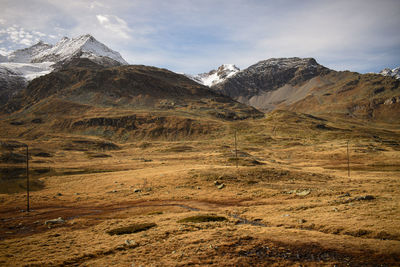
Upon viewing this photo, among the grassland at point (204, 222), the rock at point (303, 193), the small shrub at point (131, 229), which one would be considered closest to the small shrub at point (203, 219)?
the grassland at point (204, 222)

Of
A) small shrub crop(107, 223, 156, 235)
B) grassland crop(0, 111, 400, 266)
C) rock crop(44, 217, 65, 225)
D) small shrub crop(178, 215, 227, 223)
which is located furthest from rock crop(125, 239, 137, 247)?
rock crop(44, 217, 65, 225)

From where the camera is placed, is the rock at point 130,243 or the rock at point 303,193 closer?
the rock at point 130,243

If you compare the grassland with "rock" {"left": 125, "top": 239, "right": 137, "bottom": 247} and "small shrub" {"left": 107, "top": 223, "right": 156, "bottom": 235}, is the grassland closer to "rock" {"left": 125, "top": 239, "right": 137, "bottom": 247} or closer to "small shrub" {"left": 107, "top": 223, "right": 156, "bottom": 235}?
"rock" {"left": 125, "top": 239, "right": 137, "bottom": 247}

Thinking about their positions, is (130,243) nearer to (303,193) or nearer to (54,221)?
(54,221)

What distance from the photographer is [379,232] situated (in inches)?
788

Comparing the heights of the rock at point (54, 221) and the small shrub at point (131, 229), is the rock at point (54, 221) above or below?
below

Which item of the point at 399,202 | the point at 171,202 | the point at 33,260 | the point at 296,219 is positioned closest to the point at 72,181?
the point at 171,202

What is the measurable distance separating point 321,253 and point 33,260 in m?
21.7

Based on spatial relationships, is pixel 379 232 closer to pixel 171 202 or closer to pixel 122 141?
pixel 171 202

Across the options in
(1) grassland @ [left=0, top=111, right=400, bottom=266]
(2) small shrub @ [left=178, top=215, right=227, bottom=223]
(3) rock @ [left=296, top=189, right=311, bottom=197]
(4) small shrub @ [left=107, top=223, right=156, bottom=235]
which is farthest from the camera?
(3) rock @ [left=296, top=189, right=311, bottom=197]

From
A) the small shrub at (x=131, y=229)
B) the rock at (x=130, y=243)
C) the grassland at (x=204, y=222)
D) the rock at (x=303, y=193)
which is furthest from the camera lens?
the rock at (x=303, y=193)

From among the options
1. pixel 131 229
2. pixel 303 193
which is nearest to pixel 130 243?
pixel 131 229

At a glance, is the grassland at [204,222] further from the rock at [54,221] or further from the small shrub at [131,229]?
the small shrub at [131,229]

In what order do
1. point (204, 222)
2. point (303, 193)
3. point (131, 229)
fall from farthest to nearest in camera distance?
point (303, 193) → point (204, 222) → point (131, 229)
